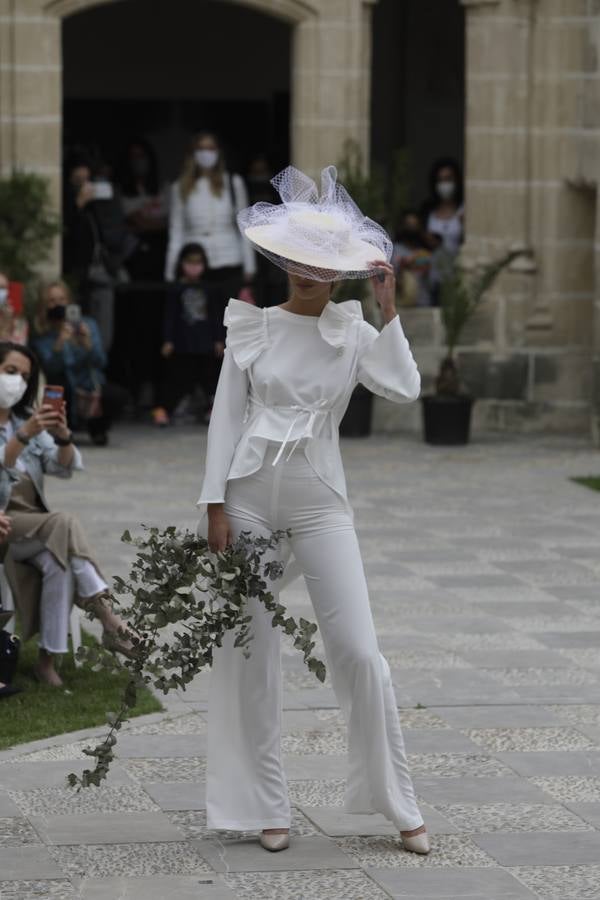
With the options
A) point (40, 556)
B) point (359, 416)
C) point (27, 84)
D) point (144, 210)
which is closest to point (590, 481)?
point (359, 416)

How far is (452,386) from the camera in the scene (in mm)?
15664

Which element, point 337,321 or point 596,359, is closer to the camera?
point 337,321

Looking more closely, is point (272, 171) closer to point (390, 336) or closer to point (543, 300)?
point (543, 300)

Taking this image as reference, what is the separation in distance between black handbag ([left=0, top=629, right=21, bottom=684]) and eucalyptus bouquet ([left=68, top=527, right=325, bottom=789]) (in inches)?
66.9

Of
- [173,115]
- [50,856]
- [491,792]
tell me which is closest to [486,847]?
[491,792]

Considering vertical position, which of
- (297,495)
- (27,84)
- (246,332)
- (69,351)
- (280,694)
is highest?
(27,84)

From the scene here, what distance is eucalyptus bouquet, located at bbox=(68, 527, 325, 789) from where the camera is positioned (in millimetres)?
6066

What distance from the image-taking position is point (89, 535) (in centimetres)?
1149

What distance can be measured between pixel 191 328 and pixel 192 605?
10212 mm

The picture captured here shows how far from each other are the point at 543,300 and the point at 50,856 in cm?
1105

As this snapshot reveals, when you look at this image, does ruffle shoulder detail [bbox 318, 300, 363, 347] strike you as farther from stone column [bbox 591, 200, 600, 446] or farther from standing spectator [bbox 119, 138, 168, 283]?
standing spectator [bbox 119, 138, 168, 283]

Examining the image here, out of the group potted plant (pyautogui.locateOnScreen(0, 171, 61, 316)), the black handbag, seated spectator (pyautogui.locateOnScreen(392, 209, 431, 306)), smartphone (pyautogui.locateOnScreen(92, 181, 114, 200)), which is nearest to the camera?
the black handbag

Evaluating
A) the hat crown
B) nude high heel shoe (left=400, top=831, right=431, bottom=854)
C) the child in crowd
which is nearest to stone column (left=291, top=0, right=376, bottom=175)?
the child in crowd

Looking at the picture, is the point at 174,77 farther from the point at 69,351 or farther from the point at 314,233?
the point at 314,233
